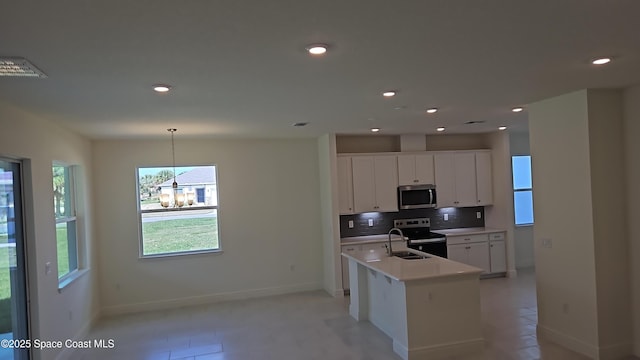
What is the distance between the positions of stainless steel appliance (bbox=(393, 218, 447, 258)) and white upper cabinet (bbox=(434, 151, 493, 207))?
497mm

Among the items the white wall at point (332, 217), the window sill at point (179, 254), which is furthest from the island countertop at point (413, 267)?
the window sill at point (179, 254)

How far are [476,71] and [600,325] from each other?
2.80 m

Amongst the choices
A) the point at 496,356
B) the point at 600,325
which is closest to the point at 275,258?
the point at 496,356

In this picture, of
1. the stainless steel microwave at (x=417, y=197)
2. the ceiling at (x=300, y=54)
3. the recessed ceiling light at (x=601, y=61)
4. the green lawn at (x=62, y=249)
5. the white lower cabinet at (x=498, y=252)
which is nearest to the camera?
the ceiling at (x=300, y=54)

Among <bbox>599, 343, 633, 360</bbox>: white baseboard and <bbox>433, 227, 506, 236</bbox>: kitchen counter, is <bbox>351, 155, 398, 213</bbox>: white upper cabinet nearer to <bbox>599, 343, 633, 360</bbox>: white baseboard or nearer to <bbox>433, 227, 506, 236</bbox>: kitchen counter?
<bbox>433, 227, 506, 236</bbox>: kitchen counter

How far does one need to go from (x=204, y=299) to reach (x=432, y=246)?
386cm

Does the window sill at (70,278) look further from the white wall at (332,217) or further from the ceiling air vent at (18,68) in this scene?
the white wall at (332,217)

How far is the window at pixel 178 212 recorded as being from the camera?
22.4 feet

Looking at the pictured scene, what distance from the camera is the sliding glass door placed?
12.1 ft

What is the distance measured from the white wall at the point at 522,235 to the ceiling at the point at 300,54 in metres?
3.89

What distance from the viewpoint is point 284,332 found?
5.34m

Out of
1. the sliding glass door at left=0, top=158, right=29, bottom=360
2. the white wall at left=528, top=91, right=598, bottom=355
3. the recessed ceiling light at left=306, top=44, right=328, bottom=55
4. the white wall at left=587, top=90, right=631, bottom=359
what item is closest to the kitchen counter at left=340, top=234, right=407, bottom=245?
the white wall at left=528, top=91, right=598, bottom=355

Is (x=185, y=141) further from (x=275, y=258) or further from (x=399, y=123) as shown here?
(x=399, y=123)

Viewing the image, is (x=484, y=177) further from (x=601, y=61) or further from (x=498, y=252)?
(x=601, y=61)
